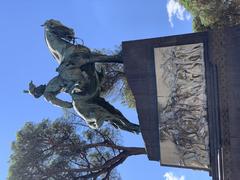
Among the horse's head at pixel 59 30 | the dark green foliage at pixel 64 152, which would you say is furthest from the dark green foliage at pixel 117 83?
the horse's head at pixel 59 30

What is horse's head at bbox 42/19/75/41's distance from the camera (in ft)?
43.9

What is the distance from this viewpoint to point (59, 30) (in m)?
13.4

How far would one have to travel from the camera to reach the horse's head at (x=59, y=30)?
13.4 m

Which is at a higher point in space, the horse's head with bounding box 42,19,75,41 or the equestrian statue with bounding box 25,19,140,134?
the horse's head with bounding box 42,19,75,41

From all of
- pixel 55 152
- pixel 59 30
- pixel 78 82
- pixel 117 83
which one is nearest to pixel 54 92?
pixel 78 82

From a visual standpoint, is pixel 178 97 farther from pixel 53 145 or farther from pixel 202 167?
pixel 53 145

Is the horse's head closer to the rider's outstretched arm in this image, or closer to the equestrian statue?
the equestrian statue

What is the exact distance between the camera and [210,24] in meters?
20.1

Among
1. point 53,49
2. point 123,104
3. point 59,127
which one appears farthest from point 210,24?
point 53,49

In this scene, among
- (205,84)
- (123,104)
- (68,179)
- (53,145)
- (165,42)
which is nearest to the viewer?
(205,84)

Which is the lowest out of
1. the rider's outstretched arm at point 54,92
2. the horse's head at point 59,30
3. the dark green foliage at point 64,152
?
the dark green foliage at point 64,152

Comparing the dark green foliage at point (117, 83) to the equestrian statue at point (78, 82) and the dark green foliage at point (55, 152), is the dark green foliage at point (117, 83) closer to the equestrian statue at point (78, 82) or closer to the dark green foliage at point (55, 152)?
the dark green foliage at point (55, 152)

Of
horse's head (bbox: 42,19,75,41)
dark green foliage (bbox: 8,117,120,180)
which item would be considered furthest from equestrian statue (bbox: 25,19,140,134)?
dark green foliage (bbox: 8,117,120,180)

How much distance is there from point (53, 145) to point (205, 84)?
9339 mm
